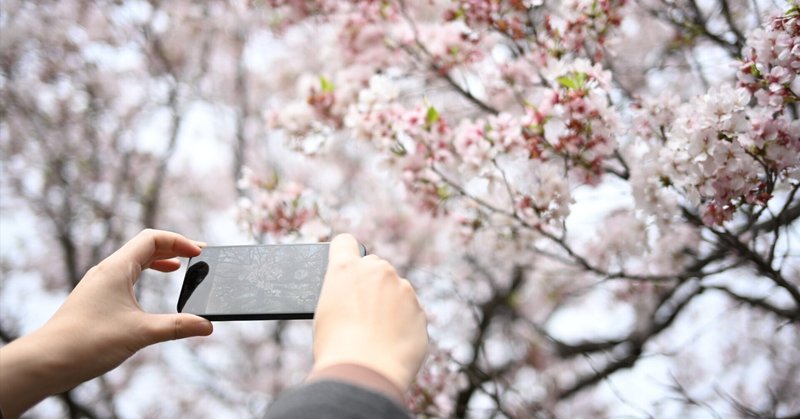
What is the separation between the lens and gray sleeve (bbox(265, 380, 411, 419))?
610mm

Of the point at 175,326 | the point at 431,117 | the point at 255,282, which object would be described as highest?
the point at 431,117

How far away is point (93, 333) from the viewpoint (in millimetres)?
959

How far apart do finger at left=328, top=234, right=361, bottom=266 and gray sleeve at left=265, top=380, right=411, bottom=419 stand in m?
0.24

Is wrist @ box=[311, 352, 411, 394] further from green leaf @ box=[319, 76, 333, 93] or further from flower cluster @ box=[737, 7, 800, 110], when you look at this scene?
green leaf @ box=[319, 76, 333, 93]

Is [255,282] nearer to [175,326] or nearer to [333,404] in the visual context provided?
[175,326]

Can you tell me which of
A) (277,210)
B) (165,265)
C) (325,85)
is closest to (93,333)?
(165,265)

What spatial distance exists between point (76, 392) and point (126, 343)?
3.08 metres

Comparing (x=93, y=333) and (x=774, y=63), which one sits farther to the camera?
(x=774, y=63)

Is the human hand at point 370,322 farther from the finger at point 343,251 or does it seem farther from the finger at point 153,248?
the finger at point 153,248

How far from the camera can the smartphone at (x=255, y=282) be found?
1073 millimetres

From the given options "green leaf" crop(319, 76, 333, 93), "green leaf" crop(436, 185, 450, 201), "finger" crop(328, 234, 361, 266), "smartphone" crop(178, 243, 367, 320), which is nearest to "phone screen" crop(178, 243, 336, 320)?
"smartphone" crop(178, 243, 367, 320)

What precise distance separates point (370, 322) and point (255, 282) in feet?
1.46

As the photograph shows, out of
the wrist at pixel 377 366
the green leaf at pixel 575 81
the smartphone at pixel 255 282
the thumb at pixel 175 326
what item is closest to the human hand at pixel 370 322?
the wrist at pixel 377 366

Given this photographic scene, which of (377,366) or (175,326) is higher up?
(377,366)
